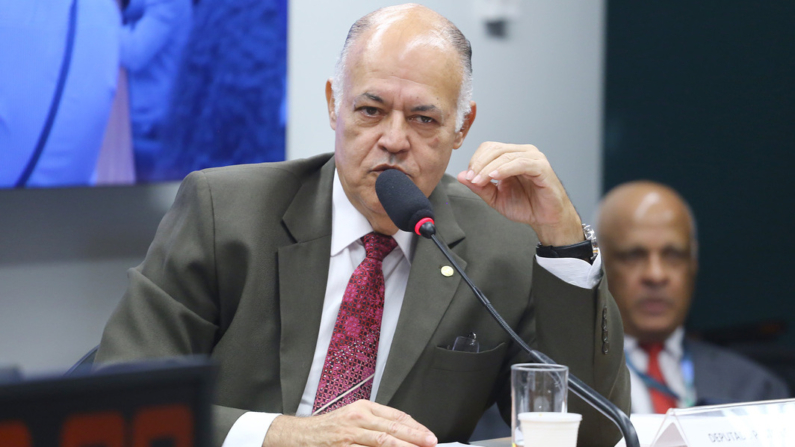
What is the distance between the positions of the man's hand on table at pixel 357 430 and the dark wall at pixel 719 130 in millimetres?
2454

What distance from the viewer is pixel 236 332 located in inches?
52.7

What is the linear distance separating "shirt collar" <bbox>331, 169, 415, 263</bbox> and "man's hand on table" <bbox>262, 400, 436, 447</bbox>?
394 millimetres

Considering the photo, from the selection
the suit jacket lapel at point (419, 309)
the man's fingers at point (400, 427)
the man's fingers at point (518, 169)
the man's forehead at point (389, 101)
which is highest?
the man's forehead at point (389, 101)

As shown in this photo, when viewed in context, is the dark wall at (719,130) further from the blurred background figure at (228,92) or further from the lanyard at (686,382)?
the blurred background figure at (228,92)

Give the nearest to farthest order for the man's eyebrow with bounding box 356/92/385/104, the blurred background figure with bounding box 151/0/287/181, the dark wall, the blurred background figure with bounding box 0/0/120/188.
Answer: the man's eyebrow with bounding box 356/92/385/104
the blurred background figure with bounding box 0/0/120/188
the blurred background figure with bounding box 151/0/287/181
the dark wall

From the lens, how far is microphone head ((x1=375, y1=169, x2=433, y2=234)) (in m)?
1.07

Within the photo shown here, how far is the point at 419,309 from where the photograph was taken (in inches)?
54.2

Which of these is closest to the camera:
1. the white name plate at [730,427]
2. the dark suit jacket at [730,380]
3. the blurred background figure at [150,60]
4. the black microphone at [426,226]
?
the black microphone at [426,226]

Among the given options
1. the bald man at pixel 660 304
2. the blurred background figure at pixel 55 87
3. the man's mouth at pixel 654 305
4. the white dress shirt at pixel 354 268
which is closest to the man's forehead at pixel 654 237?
the bald man at pixel 660 304

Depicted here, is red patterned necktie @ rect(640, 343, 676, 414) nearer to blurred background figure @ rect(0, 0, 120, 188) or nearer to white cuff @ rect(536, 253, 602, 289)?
white cuff @ rect(536, 253, 602, 289)

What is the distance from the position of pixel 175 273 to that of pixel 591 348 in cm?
69

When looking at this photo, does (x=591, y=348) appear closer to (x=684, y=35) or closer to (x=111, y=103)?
(x=111, y=103)

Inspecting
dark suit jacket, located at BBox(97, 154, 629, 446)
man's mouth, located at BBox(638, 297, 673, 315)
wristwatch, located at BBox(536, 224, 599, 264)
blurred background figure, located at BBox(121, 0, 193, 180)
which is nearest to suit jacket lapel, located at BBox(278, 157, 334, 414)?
dark suit jacket, located at BBox(97, 154, 629, 446)

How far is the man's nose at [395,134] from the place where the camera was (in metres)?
1.34
